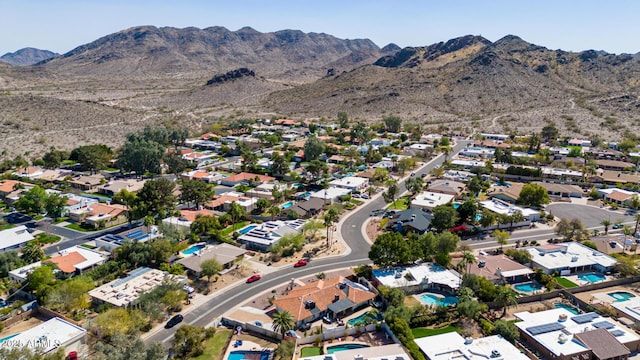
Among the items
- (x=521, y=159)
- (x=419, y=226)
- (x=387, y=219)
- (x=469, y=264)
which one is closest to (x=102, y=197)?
(x=387, y=219)

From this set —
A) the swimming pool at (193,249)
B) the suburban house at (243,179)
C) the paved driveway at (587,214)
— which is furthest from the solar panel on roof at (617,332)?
the suburban house at (243,179)

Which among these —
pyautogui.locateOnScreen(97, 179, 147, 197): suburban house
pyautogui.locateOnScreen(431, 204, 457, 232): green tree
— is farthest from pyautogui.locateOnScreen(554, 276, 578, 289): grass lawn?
pyautogui.locateOnScreen(97, 179, 147, 197): suburban house

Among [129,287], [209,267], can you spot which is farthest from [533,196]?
[129,287]

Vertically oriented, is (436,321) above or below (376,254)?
below

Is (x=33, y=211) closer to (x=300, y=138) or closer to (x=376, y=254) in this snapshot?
(x=376, y=254)

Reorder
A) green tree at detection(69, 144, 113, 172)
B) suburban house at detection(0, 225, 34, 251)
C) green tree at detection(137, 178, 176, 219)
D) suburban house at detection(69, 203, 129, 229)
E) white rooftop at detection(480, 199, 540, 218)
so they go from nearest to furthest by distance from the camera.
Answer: suburban house at detection(0, 225, 34, 251)
green tree at detection(137, 178, 176, 219)
suburban house at detection(69, 203, 129, 229)
white rooftop at detection(480, 199, 540, 218)
green tree at detection(69, 144, 113, 172)

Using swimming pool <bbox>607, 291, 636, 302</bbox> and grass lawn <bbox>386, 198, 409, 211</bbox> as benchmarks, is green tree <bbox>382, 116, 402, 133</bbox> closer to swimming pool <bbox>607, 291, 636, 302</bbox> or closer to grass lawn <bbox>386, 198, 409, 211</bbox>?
grass lawn <bbox>386, 198, 409, 211</bbox>
